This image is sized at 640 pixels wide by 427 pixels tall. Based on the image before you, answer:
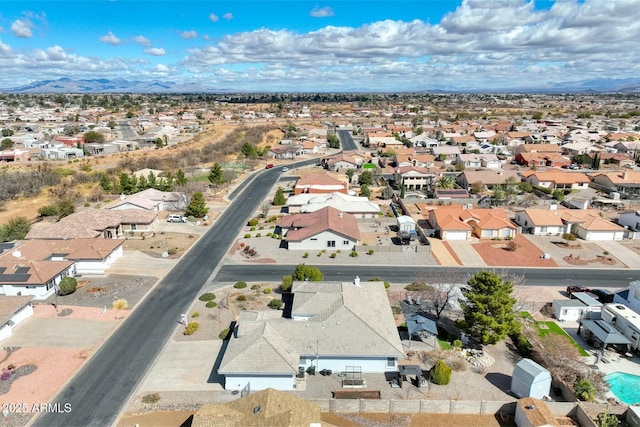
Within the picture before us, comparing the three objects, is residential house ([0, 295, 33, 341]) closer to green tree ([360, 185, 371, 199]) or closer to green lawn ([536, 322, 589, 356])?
green lawn ([536, 322, 589, 356])

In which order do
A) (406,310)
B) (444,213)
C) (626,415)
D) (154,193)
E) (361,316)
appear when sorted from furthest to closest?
(154,193) < (444,213) < (406,310) < (361,316) < (626,415)

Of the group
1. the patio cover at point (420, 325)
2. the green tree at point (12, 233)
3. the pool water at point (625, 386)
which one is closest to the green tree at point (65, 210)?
the green tree at point (12, 233)

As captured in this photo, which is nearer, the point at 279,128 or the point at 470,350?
the point at 470,350

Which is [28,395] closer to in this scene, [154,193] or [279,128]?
[154,193]

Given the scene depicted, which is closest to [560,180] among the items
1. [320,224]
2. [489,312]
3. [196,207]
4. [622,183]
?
[622,183]

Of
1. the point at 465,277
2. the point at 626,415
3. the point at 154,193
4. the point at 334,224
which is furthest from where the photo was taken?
the point at 154,193

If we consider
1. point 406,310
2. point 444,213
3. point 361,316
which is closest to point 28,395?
point 361,316

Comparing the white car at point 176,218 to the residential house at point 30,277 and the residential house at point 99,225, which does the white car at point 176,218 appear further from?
the residential house at point 30,277

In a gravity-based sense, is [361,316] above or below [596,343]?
above

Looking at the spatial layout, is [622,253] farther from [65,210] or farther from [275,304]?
[65,210]
